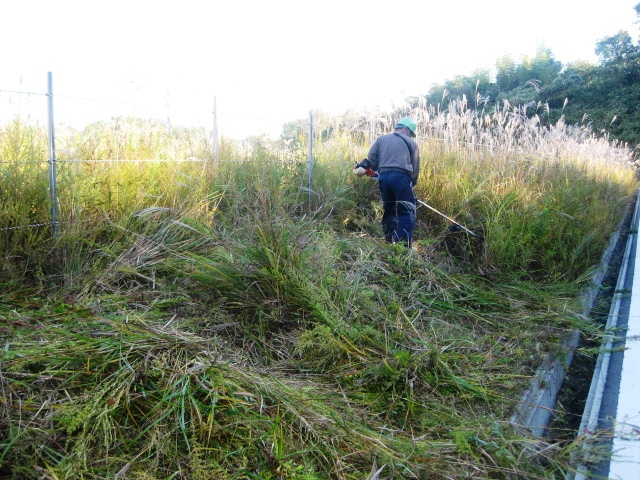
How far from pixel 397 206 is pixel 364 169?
729mm

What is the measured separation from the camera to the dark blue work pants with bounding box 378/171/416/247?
598cm

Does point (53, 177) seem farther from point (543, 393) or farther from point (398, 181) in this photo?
point (398, 181)

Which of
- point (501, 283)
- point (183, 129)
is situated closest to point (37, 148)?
point (183, 129)

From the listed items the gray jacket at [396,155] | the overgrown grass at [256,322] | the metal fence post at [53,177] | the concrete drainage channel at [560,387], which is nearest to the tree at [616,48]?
the gray jacket at [396,155]

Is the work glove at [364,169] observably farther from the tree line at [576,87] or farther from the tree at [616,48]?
the tree at [616,48]

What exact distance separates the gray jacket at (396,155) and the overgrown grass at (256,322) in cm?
61

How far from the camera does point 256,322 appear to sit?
346cm

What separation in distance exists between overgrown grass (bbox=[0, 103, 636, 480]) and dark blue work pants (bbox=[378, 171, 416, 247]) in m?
0.29

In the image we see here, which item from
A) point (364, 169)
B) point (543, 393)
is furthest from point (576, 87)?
point (543, 393)

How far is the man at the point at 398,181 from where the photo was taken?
6.03 meters

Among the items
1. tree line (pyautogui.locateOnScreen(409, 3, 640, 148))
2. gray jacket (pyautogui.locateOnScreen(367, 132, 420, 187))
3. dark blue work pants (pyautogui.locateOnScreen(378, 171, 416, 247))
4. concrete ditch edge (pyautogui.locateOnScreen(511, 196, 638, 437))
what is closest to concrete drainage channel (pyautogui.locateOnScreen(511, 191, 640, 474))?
concrete ditch edge (pyautogui.locateOnScreen(511, 196, 638, 437))

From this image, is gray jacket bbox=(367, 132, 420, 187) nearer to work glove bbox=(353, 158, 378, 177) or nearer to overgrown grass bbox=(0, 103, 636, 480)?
work glove bbox=(353, 158, 378, 177)

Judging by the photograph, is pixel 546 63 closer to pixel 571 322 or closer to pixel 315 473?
pixel 571 322

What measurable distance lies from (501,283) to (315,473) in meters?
3.73
